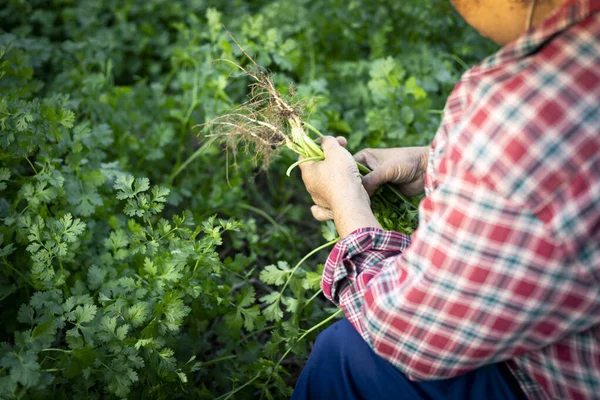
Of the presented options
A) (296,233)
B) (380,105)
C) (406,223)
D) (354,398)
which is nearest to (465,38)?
(380,105)

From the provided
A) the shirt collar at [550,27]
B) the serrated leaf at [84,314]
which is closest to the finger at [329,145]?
the shirt collar at [550,27]

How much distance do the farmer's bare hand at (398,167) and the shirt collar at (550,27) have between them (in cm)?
70

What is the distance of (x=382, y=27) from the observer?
10.2 ft

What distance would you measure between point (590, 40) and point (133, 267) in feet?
5.27

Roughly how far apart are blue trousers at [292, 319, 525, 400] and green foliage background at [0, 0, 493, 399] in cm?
38

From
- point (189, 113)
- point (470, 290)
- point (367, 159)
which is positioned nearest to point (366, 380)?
point (470, 290)

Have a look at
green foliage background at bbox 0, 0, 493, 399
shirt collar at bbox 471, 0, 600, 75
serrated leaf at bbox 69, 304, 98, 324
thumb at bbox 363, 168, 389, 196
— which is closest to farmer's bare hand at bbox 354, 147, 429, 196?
thumb at bbox 363, 168, 389, 196

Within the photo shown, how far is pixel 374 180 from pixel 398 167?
10 cm

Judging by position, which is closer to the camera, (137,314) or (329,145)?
(137,314)

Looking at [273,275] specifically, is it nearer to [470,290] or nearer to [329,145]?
[329,145]

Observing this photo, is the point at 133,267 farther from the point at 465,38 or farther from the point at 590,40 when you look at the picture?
the point at 465,38

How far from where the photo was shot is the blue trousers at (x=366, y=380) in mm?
1265

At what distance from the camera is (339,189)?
1562 millimetres

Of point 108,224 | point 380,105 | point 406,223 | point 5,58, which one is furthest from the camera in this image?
point 380,105
